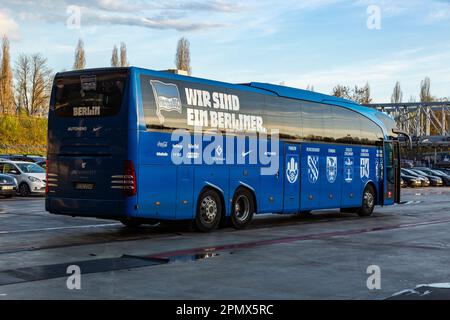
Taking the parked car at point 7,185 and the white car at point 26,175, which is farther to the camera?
the white car at point 26,175

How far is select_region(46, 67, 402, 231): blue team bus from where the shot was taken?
43.4ft

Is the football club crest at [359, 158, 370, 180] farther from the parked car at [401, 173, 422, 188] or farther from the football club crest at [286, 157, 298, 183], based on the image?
the parked car at [401, 173, 422, 188]

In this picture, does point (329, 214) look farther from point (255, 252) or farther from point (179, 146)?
point (255, 252)

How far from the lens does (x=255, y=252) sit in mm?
11727

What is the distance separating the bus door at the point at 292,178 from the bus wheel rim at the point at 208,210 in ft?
9.93

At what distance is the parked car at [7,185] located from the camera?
27.6 m

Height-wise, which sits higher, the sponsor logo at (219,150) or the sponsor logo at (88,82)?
the sponsor logo at (88,82)

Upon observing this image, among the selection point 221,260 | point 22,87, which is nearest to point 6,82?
point 22,87

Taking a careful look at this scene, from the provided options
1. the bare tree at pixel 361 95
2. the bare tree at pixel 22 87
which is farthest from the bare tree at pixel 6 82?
the bare tree at pixel 361 95

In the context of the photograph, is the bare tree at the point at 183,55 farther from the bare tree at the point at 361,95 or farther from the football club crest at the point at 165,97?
the football club crest at the point at 165,97

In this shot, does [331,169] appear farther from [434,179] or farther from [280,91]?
[434,179]

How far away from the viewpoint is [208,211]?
1511 centimetres

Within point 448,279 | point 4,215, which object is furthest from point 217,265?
point 4,215

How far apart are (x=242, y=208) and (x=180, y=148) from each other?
2.99m
